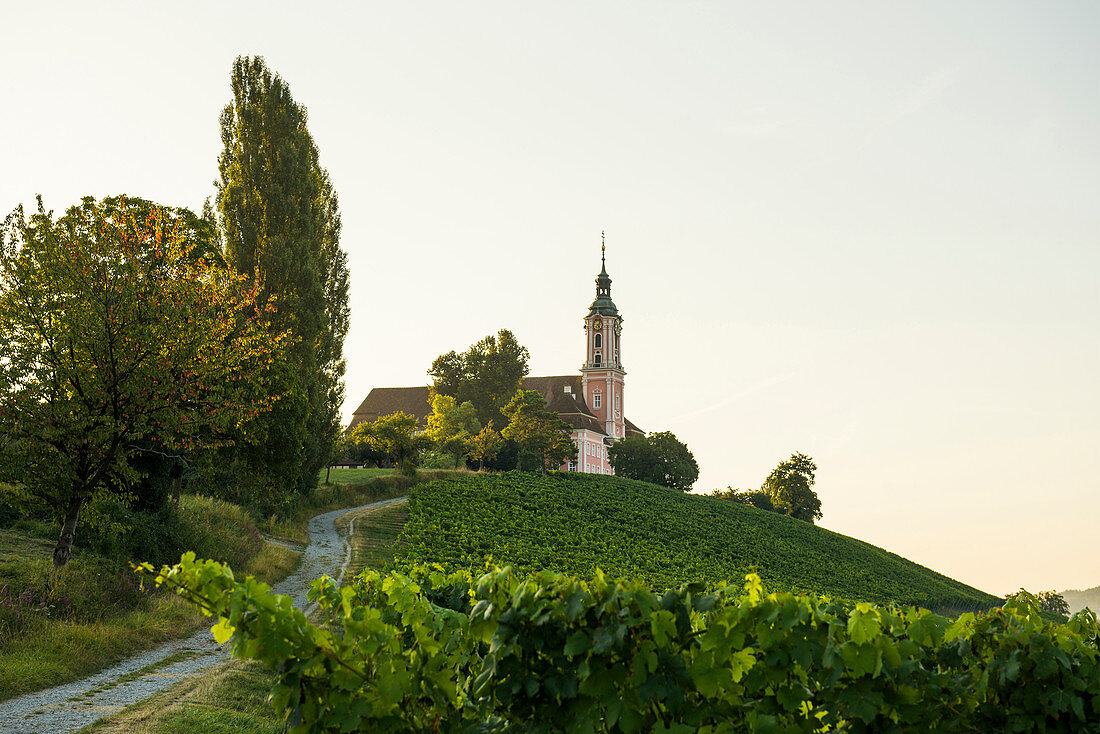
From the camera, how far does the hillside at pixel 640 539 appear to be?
31766 millimetres

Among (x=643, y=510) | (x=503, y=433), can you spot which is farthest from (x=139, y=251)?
(x=503, y=433)

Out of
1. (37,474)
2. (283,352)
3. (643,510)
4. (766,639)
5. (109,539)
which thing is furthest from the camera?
(643,510)

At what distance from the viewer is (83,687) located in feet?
37.8

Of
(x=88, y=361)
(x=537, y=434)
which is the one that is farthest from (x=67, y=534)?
(x=537, y=434)

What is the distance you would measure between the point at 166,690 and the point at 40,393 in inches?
326

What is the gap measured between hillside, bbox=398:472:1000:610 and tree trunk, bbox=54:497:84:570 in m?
9.73

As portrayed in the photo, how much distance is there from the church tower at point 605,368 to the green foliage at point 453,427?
25378mm

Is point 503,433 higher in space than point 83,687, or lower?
higher

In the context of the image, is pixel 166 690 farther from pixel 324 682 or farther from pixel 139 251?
pixel 139 251

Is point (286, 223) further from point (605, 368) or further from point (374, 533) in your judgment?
point (605, 368)

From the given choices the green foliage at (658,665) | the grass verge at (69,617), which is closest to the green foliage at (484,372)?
the grass verge at (69,617)

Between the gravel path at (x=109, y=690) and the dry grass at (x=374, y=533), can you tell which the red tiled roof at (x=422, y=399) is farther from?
the gravel path at (x=109, y=690)

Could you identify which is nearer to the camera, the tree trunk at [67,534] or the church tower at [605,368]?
the tree trunk at [67,534]

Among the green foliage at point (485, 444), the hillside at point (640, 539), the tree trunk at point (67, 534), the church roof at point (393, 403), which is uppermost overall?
the church roof at point (393, 403)
